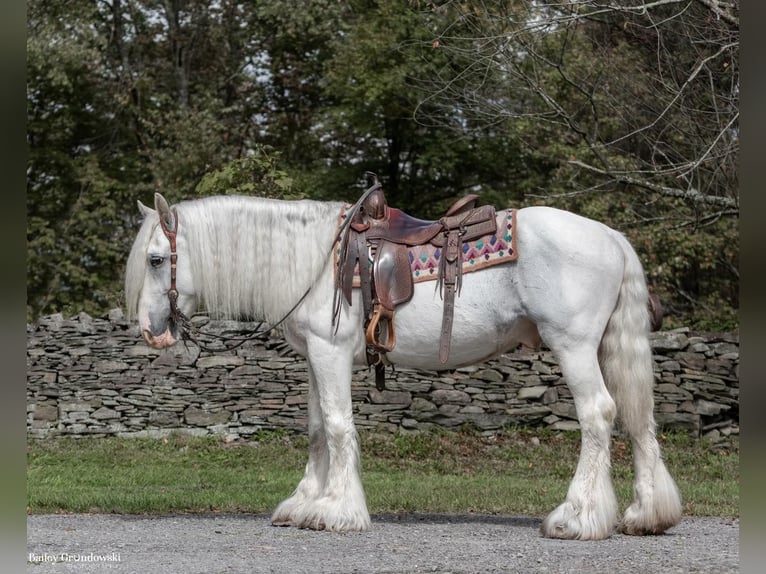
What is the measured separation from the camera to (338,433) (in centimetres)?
575

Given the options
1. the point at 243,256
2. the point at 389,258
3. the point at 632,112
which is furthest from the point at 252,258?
the point at 632,112

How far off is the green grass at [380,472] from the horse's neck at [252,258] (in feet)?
6.46

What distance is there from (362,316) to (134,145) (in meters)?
16.3

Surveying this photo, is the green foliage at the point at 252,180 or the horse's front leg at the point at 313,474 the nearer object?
the horse's front leg at the point at 313,474

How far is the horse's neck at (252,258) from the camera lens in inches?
234

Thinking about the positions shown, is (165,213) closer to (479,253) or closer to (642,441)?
(479,253)

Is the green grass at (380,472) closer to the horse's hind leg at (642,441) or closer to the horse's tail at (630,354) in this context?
the horse's hind leg at (642,441)

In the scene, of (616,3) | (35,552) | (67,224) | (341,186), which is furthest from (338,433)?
(67,224)

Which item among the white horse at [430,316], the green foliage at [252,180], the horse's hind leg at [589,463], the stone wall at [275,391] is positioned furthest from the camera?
the green foliage at [252,180]

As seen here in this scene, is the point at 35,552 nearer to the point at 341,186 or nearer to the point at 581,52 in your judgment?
the point at 581,52

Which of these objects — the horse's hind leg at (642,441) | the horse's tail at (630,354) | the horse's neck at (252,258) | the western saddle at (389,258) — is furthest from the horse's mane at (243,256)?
the horse's hind leg at (642,441)

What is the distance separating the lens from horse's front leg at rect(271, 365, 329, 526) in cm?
598
